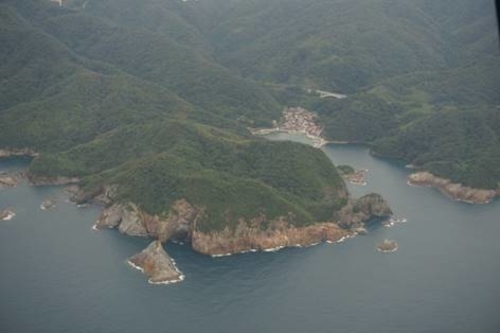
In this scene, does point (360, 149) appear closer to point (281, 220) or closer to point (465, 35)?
point (281, 220)

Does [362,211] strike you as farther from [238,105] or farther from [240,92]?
[240,92]

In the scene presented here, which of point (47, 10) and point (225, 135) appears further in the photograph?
point (47, 10)

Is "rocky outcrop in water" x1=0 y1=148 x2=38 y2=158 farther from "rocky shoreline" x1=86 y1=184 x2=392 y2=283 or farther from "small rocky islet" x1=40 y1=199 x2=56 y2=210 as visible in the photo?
"rocky shoreline" x1=86 y1=184 x2=392 y2=283

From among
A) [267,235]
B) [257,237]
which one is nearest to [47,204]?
[257,237]

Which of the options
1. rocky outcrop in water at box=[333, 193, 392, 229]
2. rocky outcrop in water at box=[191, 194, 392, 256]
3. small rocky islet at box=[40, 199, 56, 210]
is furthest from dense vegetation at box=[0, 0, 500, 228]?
small rocky islet at box=[40, 199, 56, 210]

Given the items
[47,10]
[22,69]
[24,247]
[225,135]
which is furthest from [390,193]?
[47,10]

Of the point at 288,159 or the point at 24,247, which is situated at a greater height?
the point at 288,159
